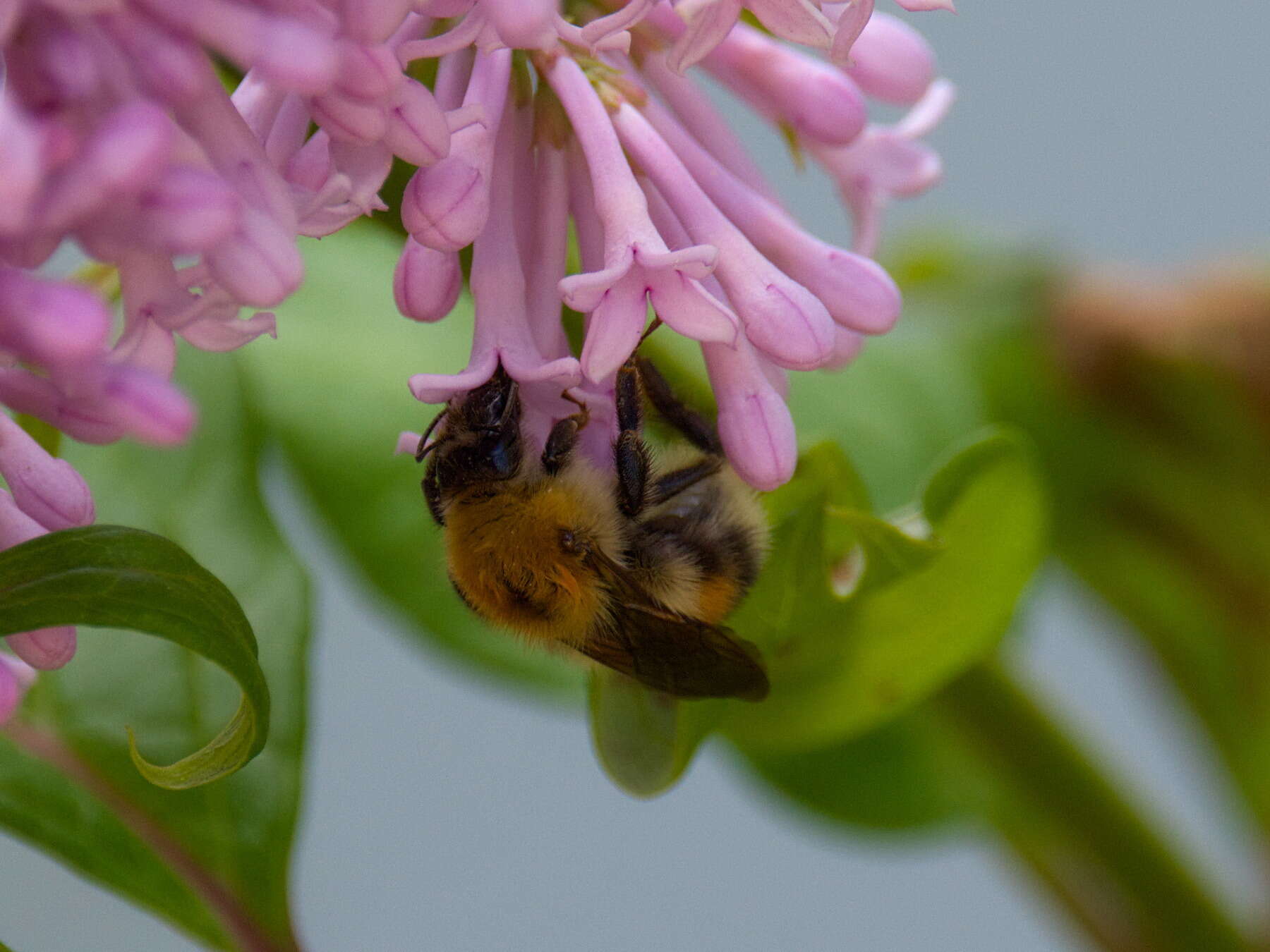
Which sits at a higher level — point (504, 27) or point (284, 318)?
→ point (504, 27)

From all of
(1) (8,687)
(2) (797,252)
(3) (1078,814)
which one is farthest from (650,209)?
(3) (1078,814)

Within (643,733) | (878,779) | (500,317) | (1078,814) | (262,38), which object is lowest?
(878,779)

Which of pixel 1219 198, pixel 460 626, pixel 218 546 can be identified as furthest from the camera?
pixel 1219 198

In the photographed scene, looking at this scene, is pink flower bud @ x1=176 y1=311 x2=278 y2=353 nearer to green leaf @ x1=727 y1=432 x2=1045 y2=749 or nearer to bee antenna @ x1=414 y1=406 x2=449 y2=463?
bee antenna @ x1=414 y1=406 x2=449 y2=463

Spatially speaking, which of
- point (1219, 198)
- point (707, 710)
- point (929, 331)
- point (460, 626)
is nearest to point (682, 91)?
point (707, 710)

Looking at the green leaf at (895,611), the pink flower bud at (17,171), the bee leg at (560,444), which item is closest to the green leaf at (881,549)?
the green leaf at (895,611)

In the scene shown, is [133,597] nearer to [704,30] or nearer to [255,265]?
[255,265]

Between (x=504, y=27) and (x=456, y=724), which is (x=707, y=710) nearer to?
(x=504, y=27)
